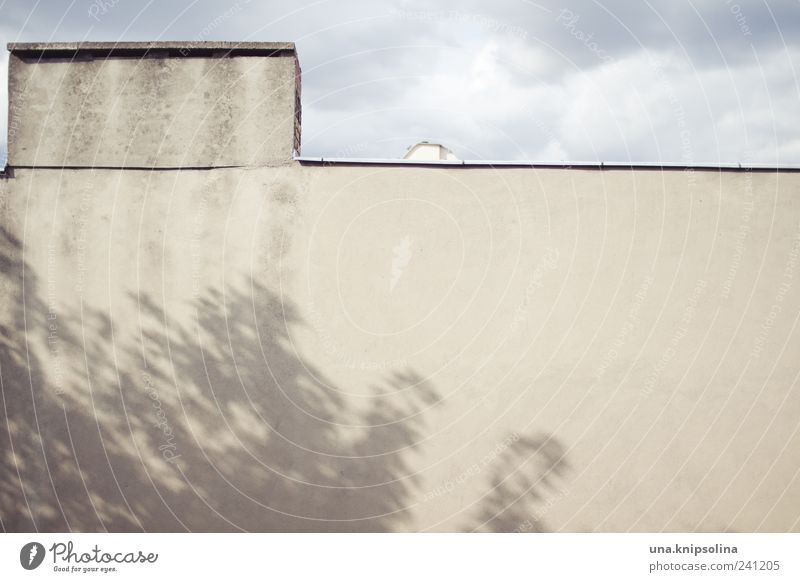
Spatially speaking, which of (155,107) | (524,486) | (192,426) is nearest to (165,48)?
(155,107)

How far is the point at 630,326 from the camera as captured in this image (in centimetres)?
724

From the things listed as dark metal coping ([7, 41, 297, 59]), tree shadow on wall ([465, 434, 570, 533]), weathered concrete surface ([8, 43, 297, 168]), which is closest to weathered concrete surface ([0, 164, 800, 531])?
tree shadow on wall ([465, 434, 570, 533])

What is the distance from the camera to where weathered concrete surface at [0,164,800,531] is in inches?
284

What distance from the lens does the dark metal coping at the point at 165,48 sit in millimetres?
7410

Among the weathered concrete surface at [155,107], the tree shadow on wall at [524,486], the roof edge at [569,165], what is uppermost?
the weathered concrete surface at [155,107]

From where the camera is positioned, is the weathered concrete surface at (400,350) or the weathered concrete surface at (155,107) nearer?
the weathered concrete surface at (400,350)

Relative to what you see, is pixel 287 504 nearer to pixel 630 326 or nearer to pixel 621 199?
pixel 630 326

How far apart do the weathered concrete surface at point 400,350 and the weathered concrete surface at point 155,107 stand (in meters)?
0.28

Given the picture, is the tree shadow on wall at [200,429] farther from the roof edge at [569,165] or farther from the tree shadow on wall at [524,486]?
the roof edge at [569,165]

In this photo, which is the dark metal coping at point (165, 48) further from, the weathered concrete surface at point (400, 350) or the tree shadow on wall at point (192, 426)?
the tree shadow on wall at point (192, 426)

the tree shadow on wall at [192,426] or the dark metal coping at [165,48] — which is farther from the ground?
the dark metal coping at [165,48]

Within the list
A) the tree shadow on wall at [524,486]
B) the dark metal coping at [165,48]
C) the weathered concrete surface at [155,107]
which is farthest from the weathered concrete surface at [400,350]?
the dark metal coping at [165,48]

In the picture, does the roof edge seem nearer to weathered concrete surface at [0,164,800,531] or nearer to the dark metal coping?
weathered concrete surface at [0,164,800,531]

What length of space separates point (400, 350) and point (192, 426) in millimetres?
2642
